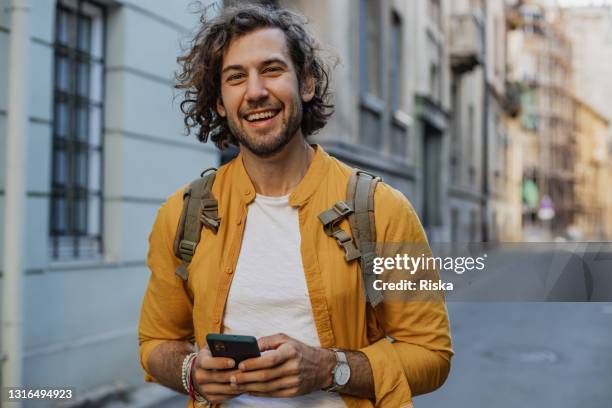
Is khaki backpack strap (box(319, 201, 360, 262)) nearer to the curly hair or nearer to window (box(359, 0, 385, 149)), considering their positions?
the curly hair

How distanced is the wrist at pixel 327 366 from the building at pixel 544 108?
1255mm

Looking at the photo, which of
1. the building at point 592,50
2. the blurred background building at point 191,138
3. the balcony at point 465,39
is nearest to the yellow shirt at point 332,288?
the blurred background building at point 191,138

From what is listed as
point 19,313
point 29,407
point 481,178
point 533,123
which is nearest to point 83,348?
point 19,313

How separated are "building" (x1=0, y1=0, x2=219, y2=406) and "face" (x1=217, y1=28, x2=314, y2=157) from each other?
2270mm

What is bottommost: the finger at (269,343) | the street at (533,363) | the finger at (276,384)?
the street at (533,363)

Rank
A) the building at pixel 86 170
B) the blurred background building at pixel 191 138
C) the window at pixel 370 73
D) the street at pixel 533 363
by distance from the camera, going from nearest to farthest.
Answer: the blurred background building at pixel 191 138 < the street at pixel 533 363 < the window at pixel 370 73 < the building at pixel 86 170

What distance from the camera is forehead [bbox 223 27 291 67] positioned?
1524mm

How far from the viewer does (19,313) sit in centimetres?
350

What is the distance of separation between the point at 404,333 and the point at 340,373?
160 mm

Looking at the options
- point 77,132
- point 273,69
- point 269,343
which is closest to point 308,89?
point 273,69

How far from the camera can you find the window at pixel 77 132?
4055 mm

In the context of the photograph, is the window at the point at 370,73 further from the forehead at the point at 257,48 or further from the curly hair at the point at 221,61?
the forehead at the point at 257,48

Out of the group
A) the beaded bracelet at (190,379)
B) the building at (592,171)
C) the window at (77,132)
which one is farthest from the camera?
the window at (77,132)

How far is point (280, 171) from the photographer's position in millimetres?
1582
